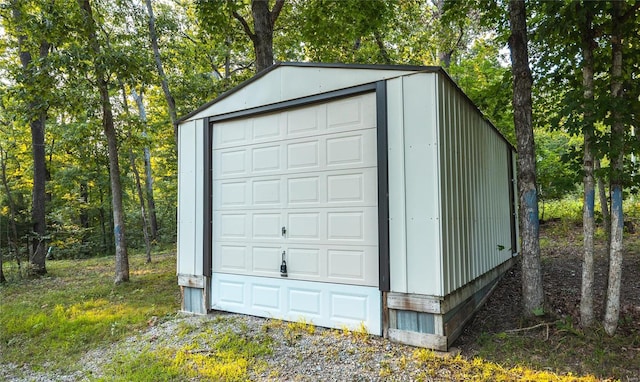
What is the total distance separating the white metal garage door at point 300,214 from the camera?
4.04 m

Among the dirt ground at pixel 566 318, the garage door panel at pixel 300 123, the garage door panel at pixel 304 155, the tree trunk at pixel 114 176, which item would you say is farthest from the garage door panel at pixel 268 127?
the tree trunk at pixel 114 176

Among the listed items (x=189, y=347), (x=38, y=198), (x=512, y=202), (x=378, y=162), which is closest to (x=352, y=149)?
(x=378, y=162)

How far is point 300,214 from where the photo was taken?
446 cm

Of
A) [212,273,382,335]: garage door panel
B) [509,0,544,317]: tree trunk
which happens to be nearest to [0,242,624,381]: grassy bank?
[212,273,382,335]: garage door panel

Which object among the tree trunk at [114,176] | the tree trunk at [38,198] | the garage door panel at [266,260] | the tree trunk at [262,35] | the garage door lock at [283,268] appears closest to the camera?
the garage door lock at [283,268]

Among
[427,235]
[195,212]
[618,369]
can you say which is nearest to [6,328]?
[195,212]

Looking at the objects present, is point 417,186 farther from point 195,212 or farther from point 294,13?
point 294,13

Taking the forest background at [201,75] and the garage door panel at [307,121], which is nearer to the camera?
the forest background at [201,75]

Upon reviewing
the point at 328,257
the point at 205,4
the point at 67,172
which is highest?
the point at 205,4

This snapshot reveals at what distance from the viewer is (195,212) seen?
5.23 meters

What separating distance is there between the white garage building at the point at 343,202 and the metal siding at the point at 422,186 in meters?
0.01

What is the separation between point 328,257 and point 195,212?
2194 mm

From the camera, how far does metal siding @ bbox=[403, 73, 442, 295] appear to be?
354 cm

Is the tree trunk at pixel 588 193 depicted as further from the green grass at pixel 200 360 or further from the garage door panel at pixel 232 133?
the garage door panel at pixel 232 133
